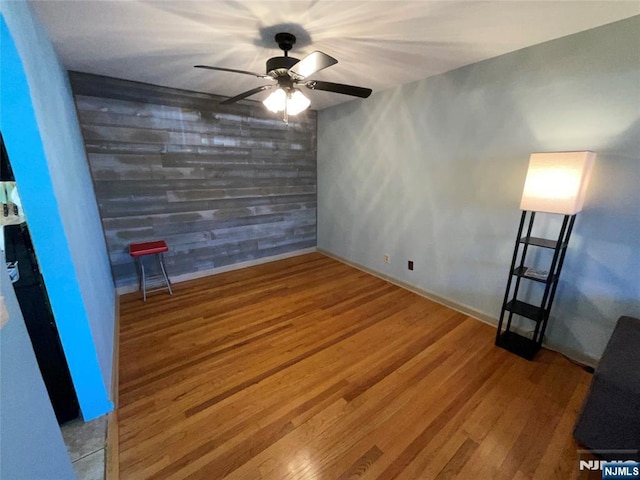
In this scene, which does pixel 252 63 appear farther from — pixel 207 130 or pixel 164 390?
pixel 164 390

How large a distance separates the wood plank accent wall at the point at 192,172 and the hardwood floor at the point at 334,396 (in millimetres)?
955

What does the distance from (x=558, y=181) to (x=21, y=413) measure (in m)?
2.67

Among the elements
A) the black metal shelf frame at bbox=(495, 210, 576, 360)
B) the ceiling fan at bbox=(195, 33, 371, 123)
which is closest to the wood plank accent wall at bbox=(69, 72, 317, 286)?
the ceiling fan at bbox=(195, 33, 371, 123)

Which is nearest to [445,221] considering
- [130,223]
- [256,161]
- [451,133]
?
[451,133]

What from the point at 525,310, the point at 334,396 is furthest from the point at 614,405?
the point at 334,396

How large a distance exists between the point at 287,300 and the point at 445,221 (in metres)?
1.86

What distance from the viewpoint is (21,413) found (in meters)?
0.77

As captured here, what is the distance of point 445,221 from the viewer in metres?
2.67

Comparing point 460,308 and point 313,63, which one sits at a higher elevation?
point 313,63

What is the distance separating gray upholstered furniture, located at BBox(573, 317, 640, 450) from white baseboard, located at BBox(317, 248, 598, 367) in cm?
62

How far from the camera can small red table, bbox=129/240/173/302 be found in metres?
2.73

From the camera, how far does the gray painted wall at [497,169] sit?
167 centimetres

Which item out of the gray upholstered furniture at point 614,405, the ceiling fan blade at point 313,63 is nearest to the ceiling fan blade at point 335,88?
the ceiling fan blade at point 313,63

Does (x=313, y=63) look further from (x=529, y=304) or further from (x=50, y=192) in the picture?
(x=529, y=304)
